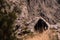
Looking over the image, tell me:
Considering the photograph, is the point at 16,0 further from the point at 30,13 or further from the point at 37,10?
the point at 37,10

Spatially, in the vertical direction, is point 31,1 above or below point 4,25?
below

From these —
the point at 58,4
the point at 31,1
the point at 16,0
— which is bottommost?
the point at 58,4

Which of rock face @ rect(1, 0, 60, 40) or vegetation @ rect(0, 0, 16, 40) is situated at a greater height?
vegetation @ rect(0, 0, 16, 40)

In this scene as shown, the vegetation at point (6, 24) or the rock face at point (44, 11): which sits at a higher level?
the vegetation at point (6, 24)

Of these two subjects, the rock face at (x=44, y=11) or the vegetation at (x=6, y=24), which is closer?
the vegetation at (x=6, y=24)

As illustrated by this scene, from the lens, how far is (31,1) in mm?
25469

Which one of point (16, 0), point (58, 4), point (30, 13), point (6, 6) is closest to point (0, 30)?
point (6, 6)

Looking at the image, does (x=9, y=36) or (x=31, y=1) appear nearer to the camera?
(x=9, y=36)

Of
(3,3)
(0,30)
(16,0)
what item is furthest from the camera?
(16,0)

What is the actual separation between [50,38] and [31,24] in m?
8.75

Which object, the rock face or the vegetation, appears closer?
the vegetation

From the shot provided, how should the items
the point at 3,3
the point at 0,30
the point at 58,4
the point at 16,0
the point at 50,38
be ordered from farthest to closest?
1. the point at 58,4
2. the point at 16,0
3. the point at 50,38
4. the point at 3,3
5. the point at 0,30

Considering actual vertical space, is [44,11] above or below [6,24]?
below

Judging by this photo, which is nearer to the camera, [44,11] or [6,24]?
[6,24]
